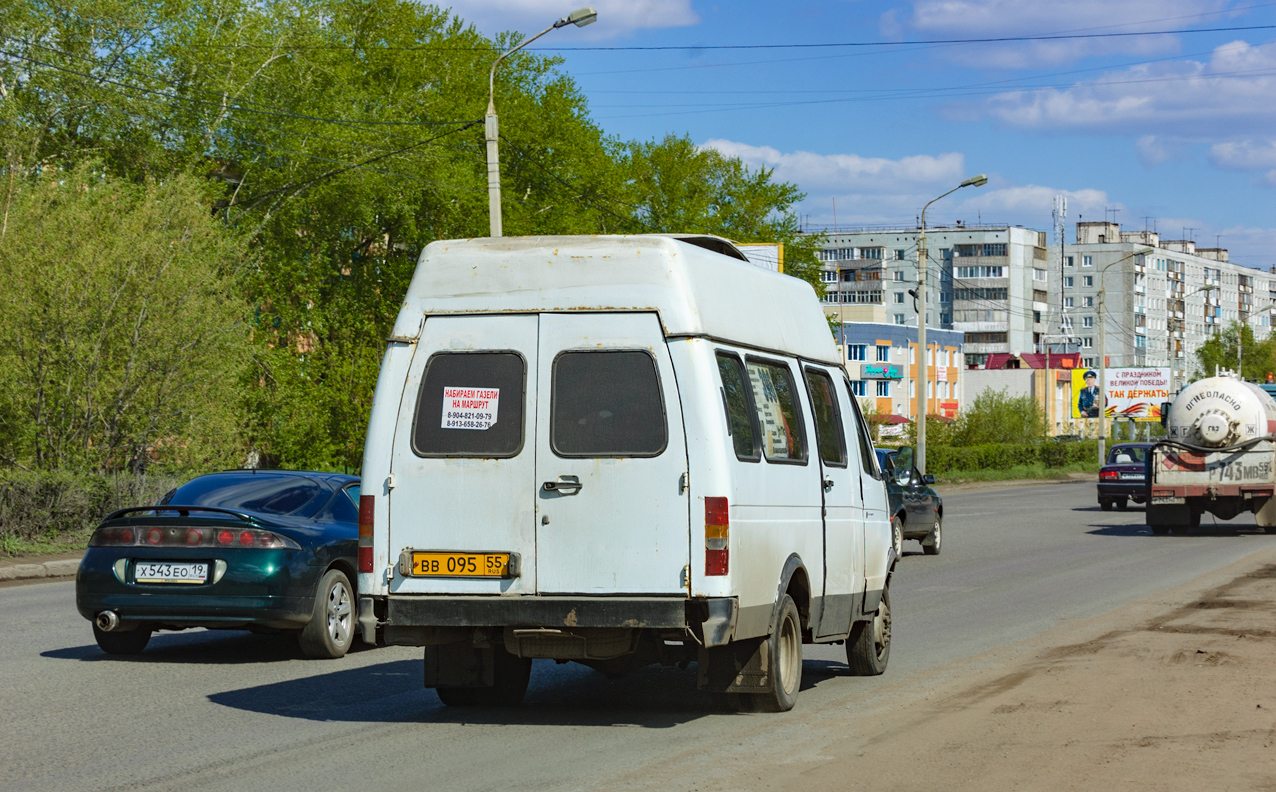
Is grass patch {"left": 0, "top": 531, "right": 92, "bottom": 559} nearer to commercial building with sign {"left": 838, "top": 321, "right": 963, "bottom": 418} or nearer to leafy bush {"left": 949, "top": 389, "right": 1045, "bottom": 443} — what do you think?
leafy bush {"left": 949, "top": 389, "right": 1045, "bottom": 443}

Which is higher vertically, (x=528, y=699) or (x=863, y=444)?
(x=863, y=444)

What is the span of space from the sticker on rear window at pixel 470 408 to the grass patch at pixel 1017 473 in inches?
1923

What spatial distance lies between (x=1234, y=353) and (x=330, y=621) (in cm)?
18151

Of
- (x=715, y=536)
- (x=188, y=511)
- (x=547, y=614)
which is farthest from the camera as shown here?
(x=188, y=511)

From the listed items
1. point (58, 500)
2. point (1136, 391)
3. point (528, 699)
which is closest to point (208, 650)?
point (528, 699)

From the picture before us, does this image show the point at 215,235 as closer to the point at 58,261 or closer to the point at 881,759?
the point at 58,261

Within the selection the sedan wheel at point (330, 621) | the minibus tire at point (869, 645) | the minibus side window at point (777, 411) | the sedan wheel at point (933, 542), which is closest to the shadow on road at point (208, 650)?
the sedan wheel at point (330, 621)

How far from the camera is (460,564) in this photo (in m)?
7.82

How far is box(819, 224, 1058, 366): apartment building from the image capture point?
156 metres

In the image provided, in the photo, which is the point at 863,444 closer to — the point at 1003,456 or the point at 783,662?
the point at 783,662

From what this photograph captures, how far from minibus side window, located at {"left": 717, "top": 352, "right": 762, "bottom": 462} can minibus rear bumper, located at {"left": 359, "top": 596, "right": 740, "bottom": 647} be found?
0.84m

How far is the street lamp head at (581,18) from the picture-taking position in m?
25.0

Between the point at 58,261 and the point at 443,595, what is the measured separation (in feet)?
56.7

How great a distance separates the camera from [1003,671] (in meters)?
10.3
